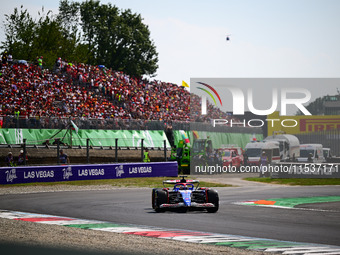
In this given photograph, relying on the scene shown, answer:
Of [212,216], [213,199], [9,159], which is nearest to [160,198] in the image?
[213,199]

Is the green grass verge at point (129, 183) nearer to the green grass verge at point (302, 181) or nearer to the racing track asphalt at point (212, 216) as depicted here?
the green grass verge at point (302, 181)

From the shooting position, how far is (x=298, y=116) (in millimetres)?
39438

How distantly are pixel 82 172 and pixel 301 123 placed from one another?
17.1 metres

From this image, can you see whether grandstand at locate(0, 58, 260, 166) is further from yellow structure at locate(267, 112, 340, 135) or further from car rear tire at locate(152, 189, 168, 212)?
car rear tire at locate(152, 189, 168, 212)

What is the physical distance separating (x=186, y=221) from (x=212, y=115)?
103ft

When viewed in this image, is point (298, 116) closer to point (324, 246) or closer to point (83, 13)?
point (324, 246)

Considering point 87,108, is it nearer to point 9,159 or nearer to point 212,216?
point 9,159

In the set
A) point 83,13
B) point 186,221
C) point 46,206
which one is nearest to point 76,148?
point 46,206

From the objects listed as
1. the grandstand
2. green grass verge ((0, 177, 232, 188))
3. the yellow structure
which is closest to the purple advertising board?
green grass verge ((0, 177, 232, 188))

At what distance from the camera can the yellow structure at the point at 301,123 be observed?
38281 millimetres

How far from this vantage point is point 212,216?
14602 millimetres

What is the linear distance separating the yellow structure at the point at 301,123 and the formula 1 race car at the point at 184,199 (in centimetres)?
2438

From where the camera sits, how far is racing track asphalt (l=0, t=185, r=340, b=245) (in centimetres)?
→ 1156

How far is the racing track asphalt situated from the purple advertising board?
17.4 ft
